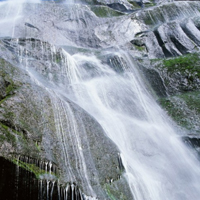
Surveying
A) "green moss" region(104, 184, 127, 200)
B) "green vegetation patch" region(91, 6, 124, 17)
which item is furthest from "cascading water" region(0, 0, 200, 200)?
"green vegetation patch" region(91, 6, 124, 17)

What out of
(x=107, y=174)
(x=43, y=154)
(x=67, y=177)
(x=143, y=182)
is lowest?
(x=143, y=182)

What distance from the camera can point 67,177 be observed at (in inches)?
231

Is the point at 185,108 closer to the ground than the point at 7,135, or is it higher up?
closer to the ground

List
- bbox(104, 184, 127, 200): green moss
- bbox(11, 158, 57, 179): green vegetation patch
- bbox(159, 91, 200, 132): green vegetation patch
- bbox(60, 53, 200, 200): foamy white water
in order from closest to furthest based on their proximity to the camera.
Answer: bbox(11, 158, 57, 179): green vegetation patch
bbox(104, 184, 127, 200): green moss
bbox(60, 53, 200, 200): foamy white water
bbox(159, 91, 200, 132): green vegetation patch

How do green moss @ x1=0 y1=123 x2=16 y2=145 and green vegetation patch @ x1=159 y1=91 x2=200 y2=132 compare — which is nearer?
green moss @ x1=0 y1=123 x2=16 y2=145

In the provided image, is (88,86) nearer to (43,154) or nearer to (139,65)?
(139,65)

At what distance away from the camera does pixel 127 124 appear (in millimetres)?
10586

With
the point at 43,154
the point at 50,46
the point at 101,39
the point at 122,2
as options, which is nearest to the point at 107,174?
the point at 43,154

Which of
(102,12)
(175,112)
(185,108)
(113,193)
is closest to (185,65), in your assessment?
(185,108)

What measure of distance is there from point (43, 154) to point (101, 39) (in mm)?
17951

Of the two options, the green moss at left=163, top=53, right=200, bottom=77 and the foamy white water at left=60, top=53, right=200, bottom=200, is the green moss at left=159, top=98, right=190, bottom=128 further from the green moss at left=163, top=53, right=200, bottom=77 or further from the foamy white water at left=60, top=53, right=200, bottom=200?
the green moss at left=163, top=53, right=200, bottom=77

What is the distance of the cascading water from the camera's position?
738 centimetres

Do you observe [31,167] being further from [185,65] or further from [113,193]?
[185,65]

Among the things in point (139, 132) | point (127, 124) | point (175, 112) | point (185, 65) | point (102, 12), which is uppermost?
point (102, 12)
